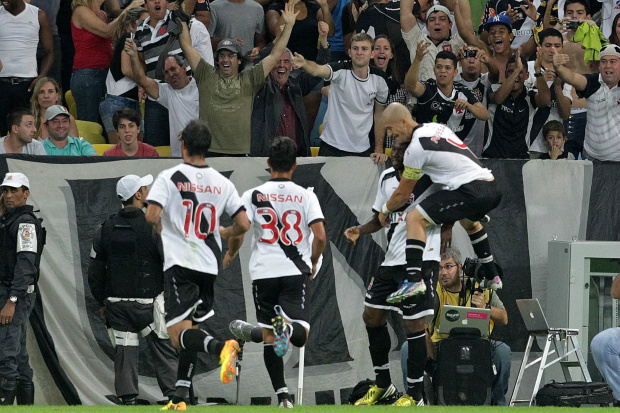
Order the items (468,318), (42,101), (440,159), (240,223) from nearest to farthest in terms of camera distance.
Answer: (240,223)
(440,159)
(468,318)
(42,101)

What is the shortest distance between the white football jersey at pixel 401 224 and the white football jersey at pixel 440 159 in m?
0.17

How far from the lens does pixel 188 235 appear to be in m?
8.10

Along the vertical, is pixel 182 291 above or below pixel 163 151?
below

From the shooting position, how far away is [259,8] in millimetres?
13570

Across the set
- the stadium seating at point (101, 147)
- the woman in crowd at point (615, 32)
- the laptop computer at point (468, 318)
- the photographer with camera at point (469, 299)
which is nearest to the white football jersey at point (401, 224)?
the laptop computer at point (468, 318)

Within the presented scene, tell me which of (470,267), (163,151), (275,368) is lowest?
(275,368)

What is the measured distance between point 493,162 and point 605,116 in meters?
1.49

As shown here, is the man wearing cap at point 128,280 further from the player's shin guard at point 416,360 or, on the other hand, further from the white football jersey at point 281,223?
the player's shin guard at point 416,360

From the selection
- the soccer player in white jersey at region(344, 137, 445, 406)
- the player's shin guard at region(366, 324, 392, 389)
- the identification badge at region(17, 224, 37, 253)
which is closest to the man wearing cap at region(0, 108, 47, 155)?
the identification badge at region(17, 224, 37, 253)

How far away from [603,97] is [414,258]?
4.50 m

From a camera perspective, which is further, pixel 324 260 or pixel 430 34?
pixel 430 34

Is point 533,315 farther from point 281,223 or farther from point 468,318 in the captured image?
point 281,223

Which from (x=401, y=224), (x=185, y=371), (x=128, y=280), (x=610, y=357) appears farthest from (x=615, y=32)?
(x=185, y=371)

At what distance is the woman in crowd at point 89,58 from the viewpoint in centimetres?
1301
